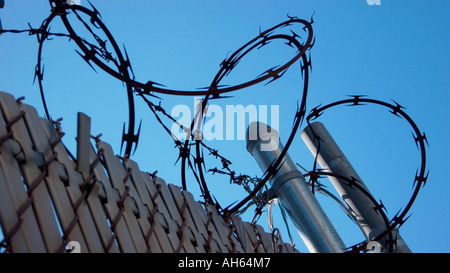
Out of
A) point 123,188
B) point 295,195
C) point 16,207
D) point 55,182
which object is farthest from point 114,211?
point 295,195

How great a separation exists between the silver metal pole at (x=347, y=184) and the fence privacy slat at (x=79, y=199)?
2.96m

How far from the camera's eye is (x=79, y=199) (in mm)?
2943

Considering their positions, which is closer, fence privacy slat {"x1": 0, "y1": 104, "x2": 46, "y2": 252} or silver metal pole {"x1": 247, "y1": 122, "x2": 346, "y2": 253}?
fence privacy slat {"x1": 0, "y1": 104, "x2": 46, "y2": 252}

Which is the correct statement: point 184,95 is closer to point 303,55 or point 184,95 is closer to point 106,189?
point 303,55

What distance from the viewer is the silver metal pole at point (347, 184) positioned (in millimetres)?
6457

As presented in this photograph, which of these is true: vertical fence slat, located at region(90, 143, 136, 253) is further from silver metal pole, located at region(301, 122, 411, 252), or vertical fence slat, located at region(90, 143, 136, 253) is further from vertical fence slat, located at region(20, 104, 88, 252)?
silver metal pole, located at region(301, 122, 411, 252)

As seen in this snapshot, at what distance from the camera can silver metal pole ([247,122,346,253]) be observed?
5.49 m

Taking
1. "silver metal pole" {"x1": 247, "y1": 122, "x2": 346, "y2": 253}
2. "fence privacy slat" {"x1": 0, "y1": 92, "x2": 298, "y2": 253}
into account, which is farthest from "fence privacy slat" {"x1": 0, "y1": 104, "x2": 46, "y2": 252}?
"silver metal pole" {"x1": 247, "y1": 122, "x2": 346, "y2": 253}

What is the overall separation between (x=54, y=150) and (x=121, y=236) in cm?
57

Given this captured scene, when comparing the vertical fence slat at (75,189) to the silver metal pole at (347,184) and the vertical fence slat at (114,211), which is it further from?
the silver metal pole at (347,184)

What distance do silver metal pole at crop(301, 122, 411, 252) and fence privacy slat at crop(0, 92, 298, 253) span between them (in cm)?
296

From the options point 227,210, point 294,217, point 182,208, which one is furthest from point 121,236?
point 294,217

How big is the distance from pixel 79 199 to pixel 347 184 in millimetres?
4243

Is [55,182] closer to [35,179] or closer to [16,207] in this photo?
[35,179]
